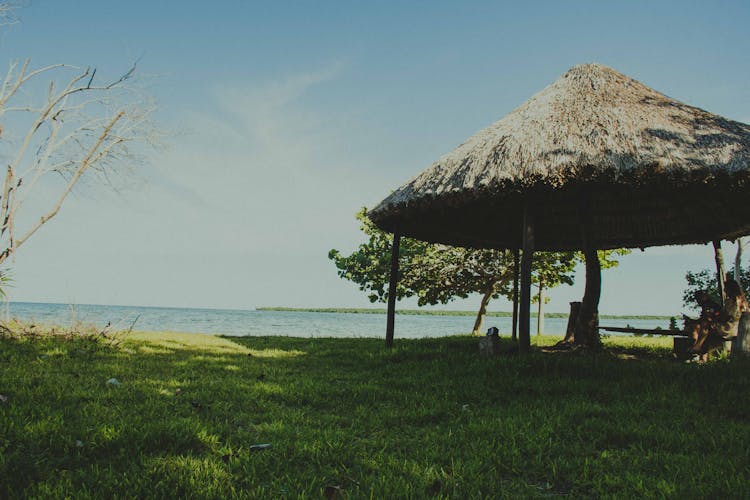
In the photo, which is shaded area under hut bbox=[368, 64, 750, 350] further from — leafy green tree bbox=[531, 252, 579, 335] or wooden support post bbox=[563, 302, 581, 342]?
leafy green tree bbox=[531, 252, 579, 335]

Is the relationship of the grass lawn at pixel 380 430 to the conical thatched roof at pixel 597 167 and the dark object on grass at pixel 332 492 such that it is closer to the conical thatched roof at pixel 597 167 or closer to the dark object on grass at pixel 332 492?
the dark object on grass at pixel 332 492

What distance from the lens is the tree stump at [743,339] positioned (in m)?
6.80

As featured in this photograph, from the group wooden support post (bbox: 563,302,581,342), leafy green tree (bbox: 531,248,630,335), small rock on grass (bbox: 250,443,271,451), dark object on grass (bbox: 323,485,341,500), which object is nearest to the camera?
dark object on grass (bbox: 323,485,341,500)

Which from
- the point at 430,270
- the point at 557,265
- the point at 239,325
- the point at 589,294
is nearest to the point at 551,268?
the point at 557,265

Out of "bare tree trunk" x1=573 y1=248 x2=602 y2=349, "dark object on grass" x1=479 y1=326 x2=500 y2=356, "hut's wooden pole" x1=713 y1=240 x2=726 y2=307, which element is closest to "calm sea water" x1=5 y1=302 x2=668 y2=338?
"dark object on grass" x1=479 y1=326 x2=500 y2=356

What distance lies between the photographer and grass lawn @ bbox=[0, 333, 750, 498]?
8.69 ft

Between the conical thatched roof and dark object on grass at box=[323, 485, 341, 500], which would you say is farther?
the conical thatched roof

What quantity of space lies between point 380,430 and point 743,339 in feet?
21.1

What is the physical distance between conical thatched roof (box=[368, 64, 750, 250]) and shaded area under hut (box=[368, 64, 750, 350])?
0.02m

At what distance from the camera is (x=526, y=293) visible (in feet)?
22.6

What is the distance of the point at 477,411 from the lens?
4.41 meters

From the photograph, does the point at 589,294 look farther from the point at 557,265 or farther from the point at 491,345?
the point at 557,265

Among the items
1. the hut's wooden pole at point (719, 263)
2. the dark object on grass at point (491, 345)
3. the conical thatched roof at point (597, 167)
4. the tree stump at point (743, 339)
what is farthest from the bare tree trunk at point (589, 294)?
the hut's wooden pole at point (719, 263)

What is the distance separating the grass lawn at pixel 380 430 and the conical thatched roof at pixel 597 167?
8.32ft
